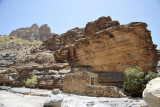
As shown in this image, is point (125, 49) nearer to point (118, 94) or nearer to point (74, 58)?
point (118, 94)

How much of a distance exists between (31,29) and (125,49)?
11703cm

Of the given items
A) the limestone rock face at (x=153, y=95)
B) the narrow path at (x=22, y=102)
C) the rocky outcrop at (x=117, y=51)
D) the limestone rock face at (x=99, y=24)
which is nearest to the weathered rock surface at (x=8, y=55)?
the rocky outcrop at (x=117, y=51)

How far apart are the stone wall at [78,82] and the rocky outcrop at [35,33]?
96.8 m

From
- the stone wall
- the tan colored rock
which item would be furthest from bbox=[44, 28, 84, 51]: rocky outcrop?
the tan colored rock

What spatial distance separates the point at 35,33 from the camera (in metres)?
119

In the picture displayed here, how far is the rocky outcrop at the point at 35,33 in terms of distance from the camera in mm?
112625

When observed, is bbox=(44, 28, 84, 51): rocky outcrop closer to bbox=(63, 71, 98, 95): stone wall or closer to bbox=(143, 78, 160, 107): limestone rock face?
bbox=(63, 71, 98, 95): stone wall

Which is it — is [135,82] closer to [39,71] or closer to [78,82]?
[78,82]

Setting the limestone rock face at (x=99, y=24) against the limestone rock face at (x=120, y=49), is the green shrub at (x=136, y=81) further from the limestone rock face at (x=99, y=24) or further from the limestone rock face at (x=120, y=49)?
the limestone rock face at (x=99, y=24)

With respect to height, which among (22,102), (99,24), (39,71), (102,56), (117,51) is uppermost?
(99,24)

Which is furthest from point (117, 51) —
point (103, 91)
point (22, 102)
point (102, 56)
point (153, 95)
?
point (153, 95)

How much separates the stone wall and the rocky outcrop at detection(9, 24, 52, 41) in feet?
318

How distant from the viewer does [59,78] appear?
30.8 metres

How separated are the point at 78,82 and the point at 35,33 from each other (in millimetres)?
111739
